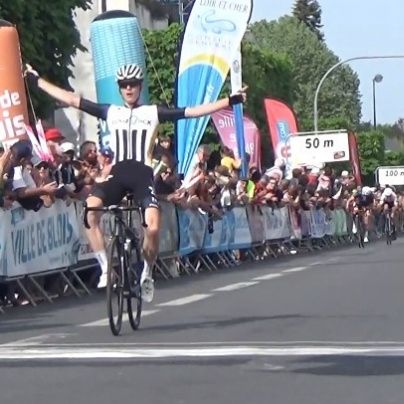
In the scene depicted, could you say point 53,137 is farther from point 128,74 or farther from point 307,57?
point 307,57

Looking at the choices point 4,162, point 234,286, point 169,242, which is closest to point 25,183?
point 4,162

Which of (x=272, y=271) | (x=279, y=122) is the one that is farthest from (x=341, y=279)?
(x=279, y=122)

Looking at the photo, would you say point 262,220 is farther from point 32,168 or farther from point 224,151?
point 32,168

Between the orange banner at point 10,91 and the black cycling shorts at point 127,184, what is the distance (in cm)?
824

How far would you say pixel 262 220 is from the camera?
31.7m

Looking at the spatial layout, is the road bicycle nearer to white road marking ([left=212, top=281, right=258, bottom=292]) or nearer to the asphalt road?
the asphalt road

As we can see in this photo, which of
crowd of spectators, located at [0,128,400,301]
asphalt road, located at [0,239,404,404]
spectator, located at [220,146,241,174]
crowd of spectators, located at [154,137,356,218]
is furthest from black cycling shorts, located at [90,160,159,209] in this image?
spectator, located at [220,146,241,174]

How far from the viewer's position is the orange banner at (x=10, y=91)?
2078cm

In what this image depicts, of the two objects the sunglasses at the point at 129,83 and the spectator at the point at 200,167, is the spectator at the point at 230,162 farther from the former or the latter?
the sunglasses at the point at 129,83

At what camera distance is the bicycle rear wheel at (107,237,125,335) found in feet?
39.6

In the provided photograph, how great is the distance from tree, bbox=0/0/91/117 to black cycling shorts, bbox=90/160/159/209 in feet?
58.6

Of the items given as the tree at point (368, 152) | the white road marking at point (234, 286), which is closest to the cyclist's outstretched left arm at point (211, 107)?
the white road marking at point (234, 286)

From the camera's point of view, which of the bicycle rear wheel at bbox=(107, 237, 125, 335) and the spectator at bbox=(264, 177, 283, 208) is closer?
the bicycle rear wheel at bbox=(107, 237, 125, 335)

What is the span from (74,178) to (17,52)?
241 centimetres
